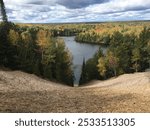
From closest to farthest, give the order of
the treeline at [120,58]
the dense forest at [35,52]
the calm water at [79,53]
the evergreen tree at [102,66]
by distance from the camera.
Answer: the treeline at [120,58] → the dense forest at [35,52] → the evergreen tree at [102,66] → the calm water at [79,53]

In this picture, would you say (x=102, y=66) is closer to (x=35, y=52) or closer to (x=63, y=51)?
(x=63, y=51)

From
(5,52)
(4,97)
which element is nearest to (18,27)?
(5,52)

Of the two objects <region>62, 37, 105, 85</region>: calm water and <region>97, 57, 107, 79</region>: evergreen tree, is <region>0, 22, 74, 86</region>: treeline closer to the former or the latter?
<region>62, 37, 105, 85</region>: calm water

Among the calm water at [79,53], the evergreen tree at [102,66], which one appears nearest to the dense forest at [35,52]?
the calm water at [79,53]

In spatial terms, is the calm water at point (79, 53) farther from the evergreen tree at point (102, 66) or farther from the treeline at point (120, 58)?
the evergreen tree at point (102, 66)

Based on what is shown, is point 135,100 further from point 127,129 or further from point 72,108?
point 127,129

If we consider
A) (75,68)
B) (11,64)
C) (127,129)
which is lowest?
(75,68)

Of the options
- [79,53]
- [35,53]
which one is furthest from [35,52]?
[79,53]
